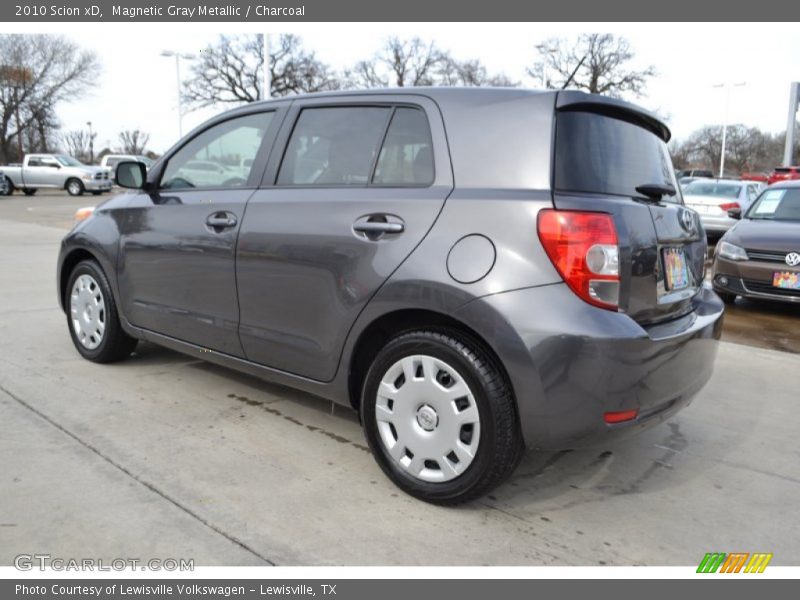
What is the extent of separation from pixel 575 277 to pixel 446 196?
637 millimetres

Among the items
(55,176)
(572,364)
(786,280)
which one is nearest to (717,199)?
(786,280)

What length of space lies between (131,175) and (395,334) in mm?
2320

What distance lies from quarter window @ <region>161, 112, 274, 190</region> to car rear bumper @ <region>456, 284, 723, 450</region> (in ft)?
5.74

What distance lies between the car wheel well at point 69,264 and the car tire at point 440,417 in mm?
2776

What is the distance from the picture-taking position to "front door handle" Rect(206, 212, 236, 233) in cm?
349

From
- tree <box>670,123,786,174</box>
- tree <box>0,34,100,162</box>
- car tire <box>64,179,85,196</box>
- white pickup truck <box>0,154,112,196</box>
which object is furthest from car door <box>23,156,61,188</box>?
tree <box>670,123,786,174</box>

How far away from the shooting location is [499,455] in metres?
2.56

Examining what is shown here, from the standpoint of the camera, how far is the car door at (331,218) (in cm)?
284

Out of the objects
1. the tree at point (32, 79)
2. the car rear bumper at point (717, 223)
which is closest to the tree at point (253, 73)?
the tree at point (32, 79)

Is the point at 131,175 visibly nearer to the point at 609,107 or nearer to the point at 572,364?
the point at 609,107

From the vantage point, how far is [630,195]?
2.82m

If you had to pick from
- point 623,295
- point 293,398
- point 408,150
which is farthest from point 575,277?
point 293,398

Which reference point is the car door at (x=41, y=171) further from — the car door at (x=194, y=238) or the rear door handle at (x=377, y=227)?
the rear door handle at (x=377, y=227)

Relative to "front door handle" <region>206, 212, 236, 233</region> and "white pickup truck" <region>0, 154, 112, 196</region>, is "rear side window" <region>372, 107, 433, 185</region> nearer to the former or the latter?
"front door handle" <region>206, 212, 236, 233</region>
